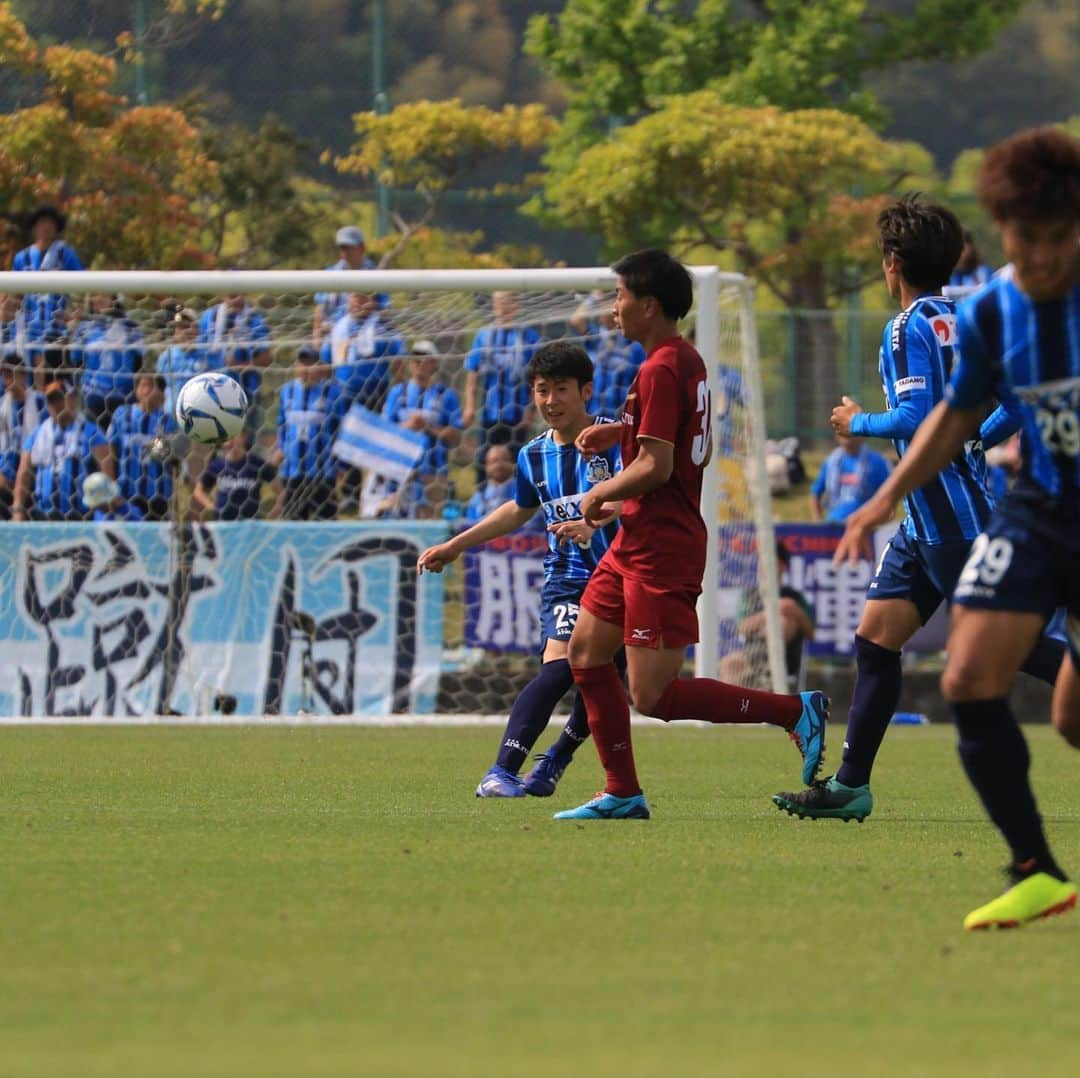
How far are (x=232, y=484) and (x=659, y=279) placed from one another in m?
8.01

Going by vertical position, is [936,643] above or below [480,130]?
below

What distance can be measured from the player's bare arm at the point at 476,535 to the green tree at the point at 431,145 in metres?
17.7

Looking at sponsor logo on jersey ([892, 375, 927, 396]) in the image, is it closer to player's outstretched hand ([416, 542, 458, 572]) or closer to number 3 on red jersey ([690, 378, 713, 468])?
number 3 on red jersey ([690, 378, 713, 468])

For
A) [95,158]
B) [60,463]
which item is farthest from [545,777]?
[95,158]

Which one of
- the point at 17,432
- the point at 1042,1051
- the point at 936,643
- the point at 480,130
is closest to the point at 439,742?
the point at 17,432

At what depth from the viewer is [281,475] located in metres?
15.2

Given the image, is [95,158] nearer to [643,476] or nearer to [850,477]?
[850,477]

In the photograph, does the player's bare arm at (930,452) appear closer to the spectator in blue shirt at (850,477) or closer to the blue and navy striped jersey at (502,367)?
the blue and navy striped jersey at (502,367)

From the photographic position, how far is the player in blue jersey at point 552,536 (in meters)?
8.59

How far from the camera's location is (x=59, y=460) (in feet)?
48.6

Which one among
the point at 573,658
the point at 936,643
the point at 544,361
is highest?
the point at 544,361

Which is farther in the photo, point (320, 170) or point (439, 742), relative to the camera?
point (320, 170)

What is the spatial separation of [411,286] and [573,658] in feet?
22.1

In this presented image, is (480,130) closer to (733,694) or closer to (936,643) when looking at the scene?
(936,643)
